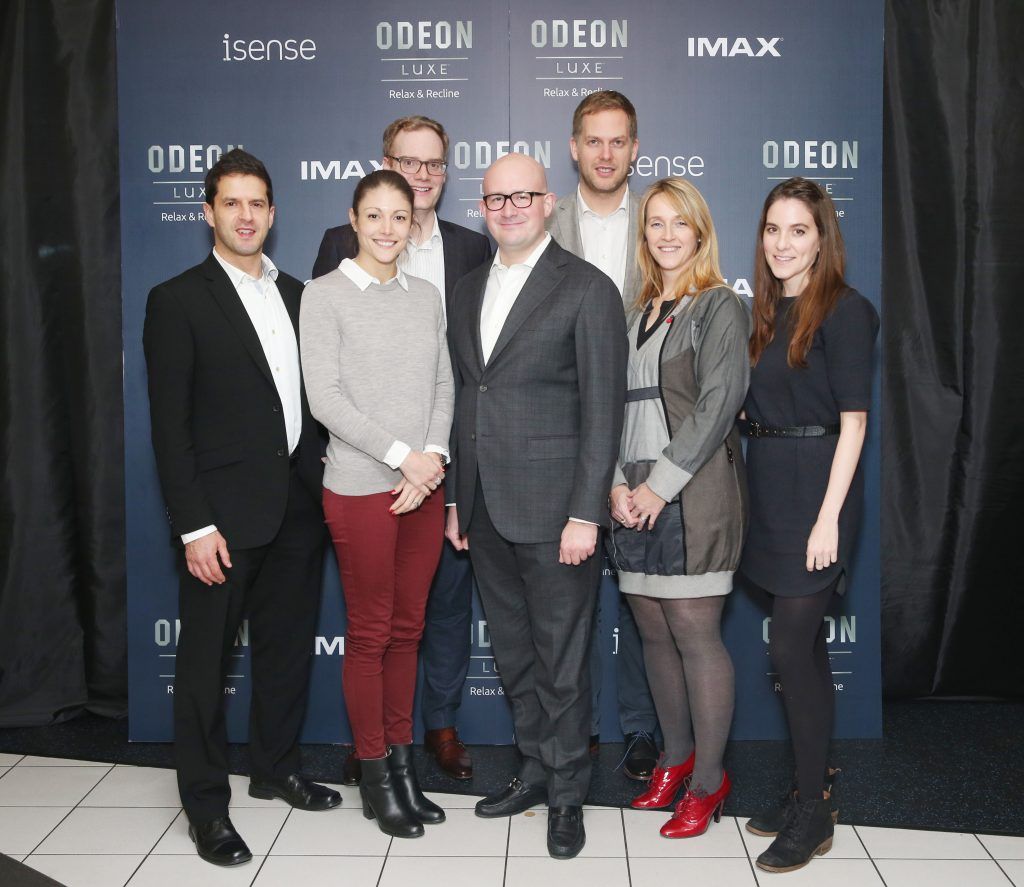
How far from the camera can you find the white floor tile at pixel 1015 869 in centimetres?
237

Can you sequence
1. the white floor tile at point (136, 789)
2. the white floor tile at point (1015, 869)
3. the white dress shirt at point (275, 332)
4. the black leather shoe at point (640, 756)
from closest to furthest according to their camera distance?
the white floor tile at point (1015, 869), the white dress shirt at point (275, 332), the white floor tile at point (136, 789), the black leather shoe at point (640, 756)

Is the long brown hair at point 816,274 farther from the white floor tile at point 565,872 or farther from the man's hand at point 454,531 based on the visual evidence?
the white floor tile at point 565,872

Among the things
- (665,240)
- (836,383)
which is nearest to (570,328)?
(665,240)

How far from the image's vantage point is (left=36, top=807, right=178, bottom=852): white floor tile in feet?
8.55

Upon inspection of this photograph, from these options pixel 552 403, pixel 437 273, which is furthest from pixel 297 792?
pixel 437 273

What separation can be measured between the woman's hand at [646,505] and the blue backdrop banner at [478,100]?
2.50ft

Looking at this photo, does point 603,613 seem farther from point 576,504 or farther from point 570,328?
point 570,328

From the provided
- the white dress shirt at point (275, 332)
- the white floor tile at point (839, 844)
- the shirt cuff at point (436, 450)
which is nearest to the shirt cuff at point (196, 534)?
the white dress shirt at point (275, 332)

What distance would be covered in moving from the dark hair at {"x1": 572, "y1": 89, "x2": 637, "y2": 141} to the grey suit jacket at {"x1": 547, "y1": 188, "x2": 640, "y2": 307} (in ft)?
0.65

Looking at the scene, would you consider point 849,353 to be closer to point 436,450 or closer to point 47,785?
point 436,450

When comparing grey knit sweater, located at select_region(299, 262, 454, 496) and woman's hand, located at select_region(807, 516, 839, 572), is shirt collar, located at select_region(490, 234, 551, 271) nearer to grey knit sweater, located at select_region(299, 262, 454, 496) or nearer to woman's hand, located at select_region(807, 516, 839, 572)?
grey knit sweater, located at select_region(299, 262, 454, 496)

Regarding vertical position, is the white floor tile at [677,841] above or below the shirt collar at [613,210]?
below

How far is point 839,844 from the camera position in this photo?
102 inches

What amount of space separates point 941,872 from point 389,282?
6.51 ft
